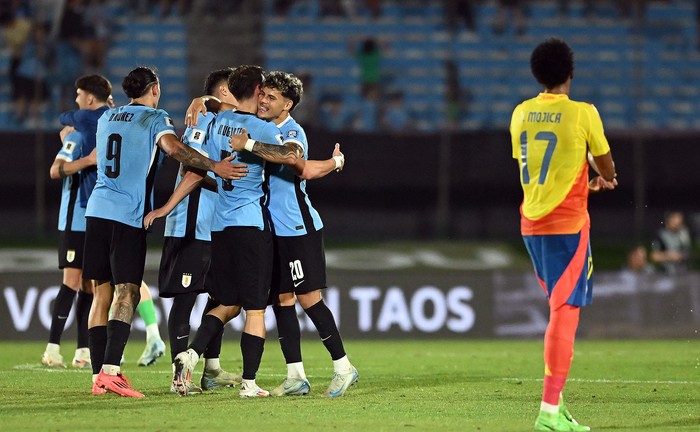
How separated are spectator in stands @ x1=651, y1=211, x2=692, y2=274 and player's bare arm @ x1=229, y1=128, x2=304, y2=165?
10.1 m

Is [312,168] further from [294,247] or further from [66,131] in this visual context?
[66,131]

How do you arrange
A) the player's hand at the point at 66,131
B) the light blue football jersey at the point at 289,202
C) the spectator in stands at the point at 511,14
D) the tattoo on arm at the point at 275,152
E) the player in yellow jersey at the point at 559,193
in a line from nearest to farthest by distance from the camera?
1. the player in yellow jersey at the point at 559,193
2. the tattoo on arm at the point at 275,152
3. the light blue football jersey at the point at 289,202
4. the player's hand at the point at 66,131
5. the spectator in stands at the point at 511,14

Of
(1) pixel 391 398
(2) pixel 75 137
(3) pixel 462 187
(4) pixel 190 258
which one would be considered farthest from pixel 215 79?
(3) pixel 462 187

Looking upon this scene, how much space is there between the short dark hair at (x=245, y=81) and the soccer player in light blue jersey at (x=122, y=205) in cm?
47

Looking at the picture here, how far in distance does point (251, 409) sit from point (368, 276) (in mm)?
8728

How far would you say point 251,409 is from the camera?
7.43 m

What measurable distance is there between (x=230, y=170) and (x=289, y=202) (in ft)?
1.73

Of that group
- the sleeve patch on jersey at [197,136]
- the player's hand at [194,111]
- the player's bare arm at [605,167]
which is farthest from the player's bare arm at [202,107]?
the player's bare arm at [605,167]

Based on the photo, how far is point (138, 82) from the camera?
855 cm

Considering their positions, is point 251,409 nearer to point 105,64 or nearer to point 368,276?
point 368,276

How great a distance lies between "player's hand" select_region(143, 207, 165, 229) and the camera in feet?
26.8

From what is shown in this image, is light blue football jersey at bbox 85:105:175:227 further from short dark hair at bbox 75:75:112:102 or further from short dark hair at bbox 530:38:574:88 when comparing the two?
short dark hair at bbox 530:38:574:88

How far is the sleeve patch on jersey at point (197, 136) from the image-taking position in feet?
27.5

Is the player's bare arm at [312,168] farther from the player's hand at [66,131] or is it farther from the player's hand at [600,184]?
the player's hand at [66,131]
